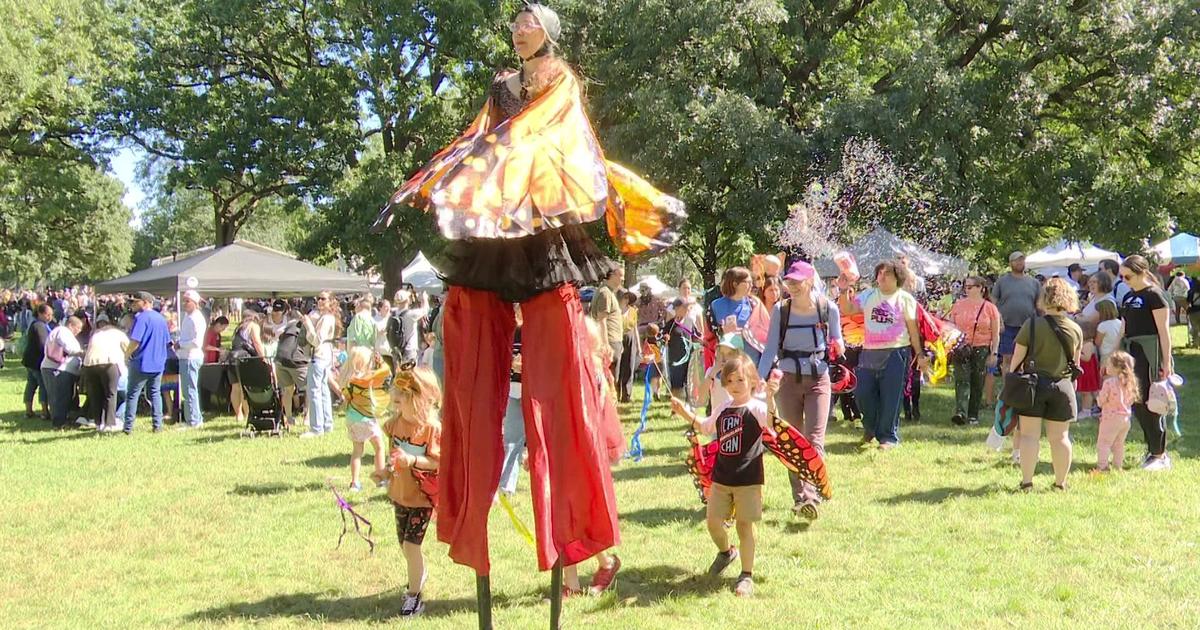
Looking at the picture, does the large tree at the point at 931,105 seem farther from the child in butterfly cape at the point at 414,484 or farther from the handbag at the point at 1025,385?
the child in butterfly cape at the point at 414,484

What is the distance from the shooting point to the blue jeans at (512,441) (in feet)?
20.3

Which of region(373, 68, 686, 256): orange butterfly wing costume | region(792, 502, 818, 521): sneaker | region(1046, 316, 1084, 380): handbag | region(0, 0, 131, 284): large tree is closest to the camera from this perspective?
region(373, 68, 686, 256): orange butterfly wing costume

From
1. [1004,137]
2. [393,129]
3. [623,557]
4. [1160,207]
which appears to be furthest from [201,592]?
[393,129]

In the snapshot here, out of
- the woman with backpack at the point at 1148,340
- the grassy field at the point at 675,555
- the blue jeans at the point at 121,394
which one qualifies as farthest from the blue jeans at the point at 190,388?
the woman with backpack at the point at 1148,340

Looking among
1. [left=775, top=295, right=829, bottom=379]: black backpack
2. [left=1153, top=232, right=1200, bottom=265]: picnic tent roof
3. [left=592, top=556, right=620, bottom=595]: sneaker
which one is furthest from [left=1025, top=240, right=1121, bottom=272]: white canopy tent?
[left=592, top=556, right=620, bottom=595]: sneaker

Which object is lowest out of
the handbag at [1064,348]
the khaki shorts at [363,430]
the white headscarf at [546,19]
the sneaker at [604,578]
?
the sneaker at [604,578]

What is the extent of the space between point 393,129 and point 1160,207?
1769 cm

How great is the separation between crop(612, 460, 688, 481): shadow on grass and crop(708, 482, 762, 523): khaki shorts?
9.58ft

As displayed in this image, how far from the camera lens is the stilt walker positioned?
3.02 metres

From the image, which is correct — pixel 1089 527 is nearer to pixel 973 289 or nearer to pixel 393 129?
pixel 973 289

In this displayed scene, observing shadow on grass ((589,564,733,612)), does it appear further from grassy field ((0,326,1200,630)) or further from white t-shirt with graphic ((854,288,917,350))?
white t-shirt with graphic ((854,288,917,350))

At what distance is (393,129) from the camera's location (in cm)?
2481

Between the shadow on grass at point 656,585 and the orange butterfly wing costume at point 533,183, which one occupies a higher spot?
the orange butterfly wing costume at point 533,183

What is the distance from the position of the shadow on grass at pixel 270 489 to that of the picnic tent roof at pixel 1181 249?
2060 centimetres
